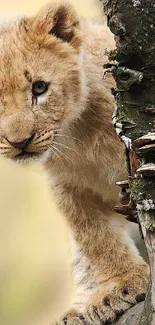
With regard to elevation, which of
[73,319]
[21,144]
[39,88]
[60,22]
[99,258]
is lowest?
[73,319]

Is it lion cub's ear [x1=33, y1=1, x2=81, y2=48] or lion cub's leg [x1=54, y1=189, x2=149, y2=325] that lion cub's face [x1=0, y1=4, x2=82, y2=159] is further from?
lion cub's leg [x1=54, y1=189, x2=149, y2=325]

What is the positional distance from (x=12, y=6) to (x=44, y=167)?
141cm

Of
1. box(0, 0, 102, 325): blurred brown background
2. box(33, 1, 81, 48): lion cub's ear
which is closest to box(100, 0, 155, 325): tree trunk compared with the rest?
box(33, 1, 81, 48): lion cub's ear

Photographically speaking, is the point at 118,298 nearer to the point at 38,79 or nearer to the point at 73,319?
the point at 73,319

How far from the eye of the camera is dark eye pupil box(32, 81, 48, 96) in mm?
3531

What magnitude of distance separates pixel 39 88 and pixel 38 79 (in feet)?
0.12

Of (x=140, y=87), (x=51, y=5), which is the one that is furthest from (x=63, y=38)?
(x=140, y=87)

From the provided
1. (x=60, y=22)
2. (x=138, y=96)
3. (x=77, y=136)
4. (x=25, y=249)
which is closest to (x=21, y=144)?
(x=77, y=136)

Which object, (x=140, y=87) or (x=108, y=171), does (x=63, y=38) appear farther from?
(x=140, y=87)

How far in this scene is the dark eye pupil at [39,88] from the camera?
3.53 m

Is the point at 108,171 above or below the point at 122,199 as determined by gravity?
above

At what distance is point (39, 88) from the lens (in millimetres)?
3555

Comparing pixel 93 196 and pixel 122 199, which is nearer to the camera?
pixel 122 199

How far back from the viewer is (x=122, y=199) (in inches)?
95.2
